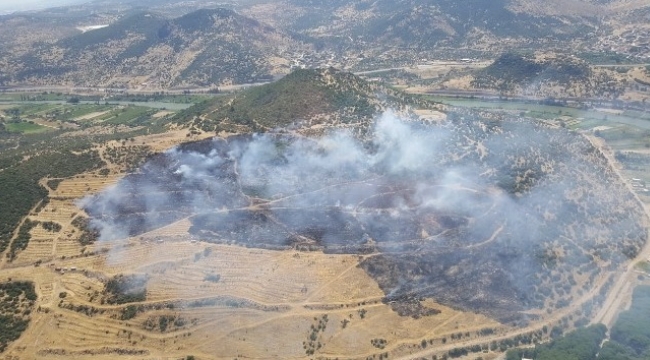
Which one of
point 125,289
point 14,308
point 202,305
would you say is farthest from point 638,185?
point 14,308

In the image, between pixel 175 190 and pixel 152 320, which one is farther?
pixel 175 190

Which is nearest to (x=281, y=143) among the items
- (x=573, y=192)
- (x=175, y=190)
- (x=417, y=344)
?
(x=175, y=190)

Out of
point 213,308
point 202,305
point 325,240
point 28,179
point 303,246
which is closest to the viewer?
point 213,308

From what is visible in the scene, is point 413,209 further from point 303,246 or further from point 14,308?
point 14,308

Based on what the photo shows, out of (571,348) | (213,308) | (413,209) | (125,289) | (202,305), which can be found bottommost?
(571,348)

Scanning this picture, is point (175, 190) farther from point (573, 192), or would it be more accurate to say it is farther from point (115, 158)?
point (573, 192)

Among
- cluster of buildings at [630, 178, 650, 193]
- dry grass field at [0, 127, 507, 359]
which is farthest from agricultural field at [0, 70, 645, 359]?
cluster of buildings at [630, 178, 650, 193]

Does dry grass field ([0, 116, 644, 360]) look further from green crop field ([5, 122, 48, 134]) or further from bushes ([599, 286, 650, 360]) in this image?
green crop field ([5, 122, 48, 134])
